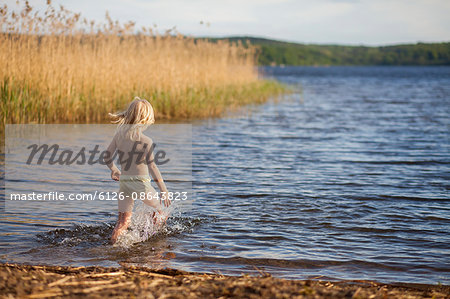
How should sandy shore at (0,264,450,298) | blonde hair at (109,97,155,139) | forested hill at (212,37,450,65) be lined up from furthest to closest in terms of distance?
1. forested hill at (212,37,450,65)
2. blonde hair at (109,97,155,139)
3. sandy shore at (0,264,450,298)

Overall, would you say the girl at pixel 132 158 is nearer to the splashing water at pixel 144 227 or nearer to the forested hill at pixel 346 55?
the splashing water at pixel 144 227

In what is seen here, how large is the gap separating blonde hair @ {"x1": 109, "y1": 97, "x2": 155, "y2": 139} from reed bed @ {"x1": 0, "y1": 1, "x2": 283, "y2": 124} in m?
6.51

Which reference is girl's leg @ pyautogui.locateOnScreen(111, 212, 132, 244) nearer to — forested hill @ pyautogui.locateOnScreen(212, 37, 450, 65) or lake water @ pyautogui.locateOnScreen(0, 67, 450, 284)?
lake water @ pyautogui.locateOnScreen(0, 67, 450, 284)

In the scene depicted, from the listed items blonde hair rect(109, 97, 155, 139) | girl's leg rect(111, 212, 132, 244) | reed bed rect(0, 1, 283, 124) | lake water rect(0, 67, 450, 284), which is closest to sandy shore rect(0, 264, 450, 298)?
lake water rect(0, 67, 450, 284)

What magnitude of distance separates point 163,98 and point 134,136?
10270 mm

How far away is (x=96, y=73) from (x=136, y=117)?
857 centimetres

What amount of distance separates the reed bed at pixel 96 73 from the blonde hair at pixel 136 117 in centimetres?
651

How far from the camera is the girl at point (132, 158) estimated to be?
5.03 meters

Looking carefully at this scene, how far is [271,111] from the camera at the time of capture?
2047 centimetres

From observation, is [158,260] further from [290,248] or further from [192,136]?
[192,136]

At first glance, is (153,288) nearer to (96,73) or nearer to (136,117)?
(136,117)

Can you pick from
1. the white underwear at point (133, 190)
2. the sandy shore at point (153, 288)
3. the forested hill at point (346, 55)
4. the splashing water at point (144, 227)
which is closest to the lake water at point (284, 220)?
the splashing water at point (144, 227)

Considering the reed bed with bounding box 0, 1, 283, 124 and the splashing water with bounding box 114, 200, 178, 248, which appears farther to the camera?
the reed bed with bounding box 0, 1, 283, 124

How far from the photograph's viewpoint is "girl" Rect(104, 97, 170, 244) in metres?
5.03
